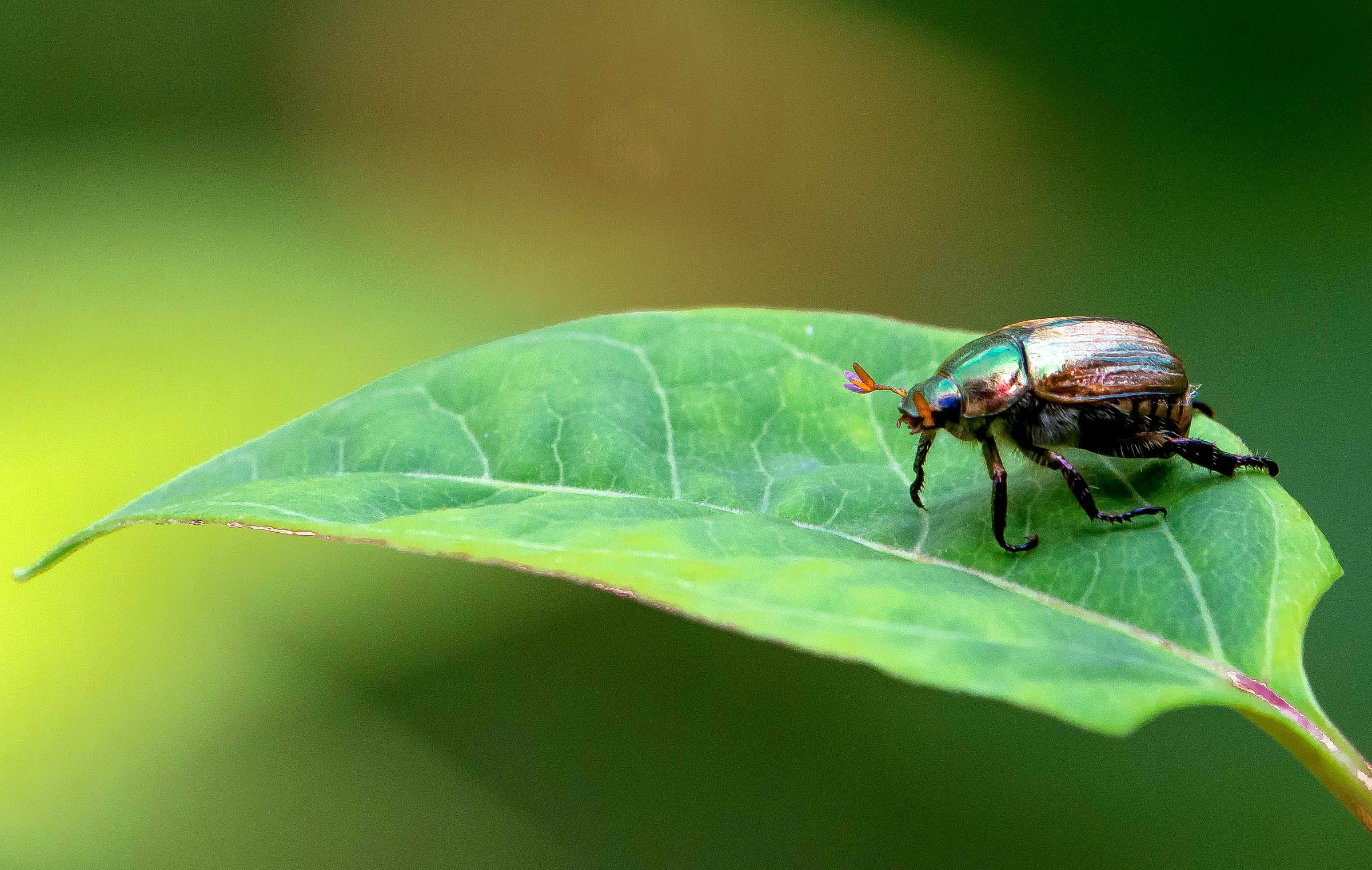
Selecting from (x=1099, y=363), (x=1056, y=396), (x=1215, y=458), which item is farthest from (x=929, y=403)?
(x=1215, y=458)

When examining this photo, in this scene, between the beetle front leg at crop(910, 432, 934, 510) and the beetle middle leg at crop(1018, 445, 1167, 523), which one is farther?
the beetle front leg at crop(910, 432, 934, 510)

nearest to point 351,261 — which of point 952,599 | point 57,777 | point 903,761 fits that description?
point 57,777

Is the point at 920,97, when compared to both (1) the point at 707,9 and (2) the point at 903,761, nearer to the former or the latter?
(1) the point at 707,9

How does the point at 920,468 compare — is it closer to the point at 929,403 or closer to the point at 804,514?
the point at 929,403

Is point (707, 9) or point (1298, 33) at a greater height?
point (707, 9)

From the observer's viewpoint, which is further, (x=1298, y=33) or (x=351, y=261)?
(x=351, y=261)

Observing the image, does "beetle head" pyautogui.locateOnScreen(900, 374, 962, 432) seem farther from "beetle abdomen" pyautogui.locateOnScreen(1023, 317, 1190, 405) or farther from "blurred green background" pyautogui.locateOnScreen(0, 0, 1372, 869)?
"blurred green background" pyautogui.locateOnScreen(0, 0, 1372, 869)

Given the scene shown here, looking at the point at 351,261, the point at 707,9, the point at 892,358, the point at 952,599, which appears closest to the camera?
the point at 952,599

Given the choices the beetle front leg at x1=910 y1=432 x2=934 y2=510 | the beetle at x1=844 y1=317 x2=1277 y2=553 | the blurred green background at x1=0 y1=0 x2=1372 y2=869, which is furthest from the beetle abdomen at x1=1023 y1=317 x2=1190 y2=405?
the blurred green background at x1=0 y1=0 x2=1372 y2=869
